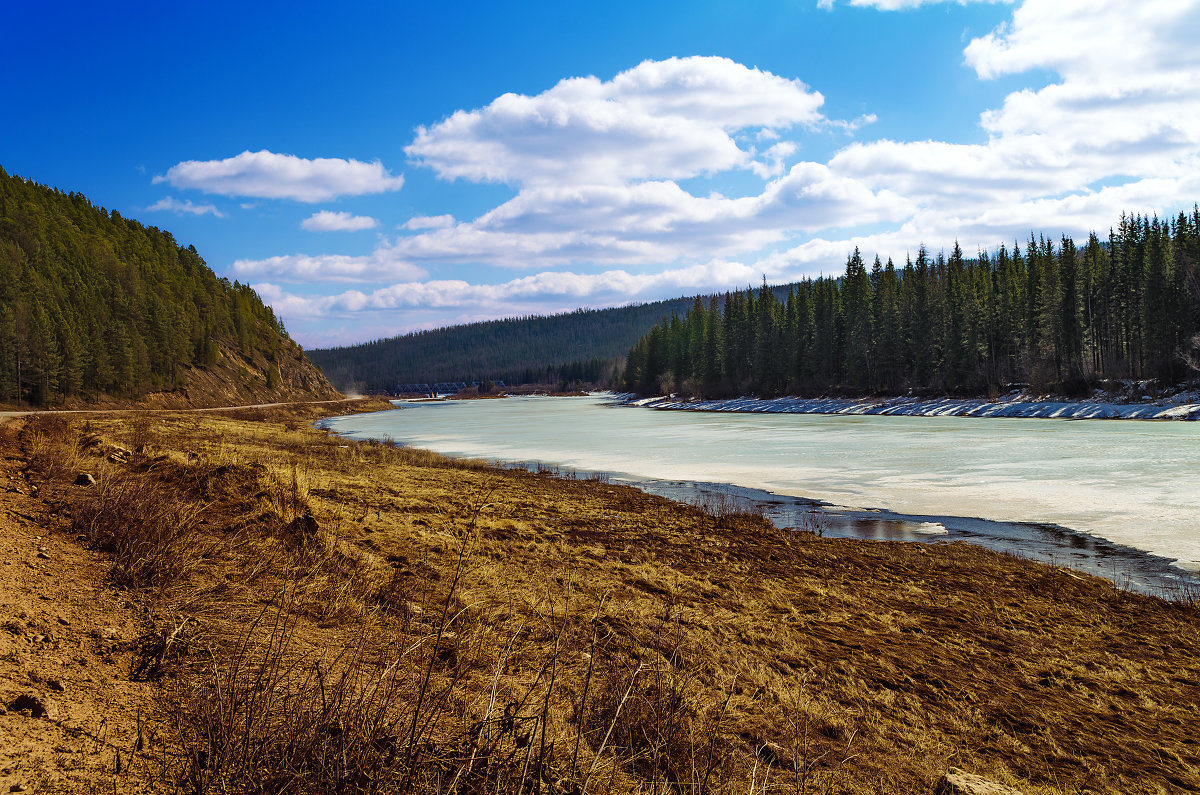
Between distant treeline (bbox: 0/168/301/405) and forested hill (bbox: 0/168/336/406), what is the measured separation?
0.40ft

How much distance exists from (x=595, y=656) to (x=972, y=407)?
5883 centimetres

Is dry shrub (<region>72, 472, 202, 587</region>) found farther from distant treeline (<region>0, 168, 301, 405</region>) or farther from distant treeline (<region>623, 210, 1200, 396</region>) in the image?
distant treeline (<region>623, 210, 1200, 396</region>)

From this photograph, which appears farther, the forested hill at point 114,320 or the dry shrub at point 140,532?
the forested hill at point 114,320

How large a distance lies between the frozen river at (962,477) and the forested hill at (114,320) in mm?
34561

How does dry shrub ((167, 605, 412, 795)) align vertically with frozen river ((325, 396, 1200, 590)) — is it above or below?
above

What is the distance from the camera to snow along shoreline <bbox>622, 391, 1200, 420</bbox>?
43094 millimetres

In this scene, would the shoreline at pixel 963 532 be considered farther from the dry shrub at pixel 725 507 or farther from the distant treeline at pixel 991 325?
the distant treeline at pixel 991 325

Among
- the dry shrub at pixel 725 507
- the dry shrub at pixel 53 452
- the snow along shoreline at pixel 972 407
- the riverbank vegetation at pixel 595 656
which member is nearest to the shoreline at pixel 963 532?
the dry shrub at pixel 725 507

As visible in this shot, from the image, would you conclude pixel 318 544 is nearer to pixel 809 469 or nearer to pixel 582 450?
pixel 809 469

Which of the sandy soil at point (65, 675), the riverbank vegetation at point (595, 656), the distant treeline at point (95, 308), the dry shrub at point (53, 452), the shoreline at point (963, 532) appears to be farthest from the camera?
the distant treeline at point (95, 308)

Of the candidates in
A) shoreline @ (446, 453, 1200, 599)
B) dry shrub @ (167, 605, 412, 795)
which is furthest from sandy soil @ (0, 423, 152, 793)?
shoreline @ (446, 453, 1200, 599)

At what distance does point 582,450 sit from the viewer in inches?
1222

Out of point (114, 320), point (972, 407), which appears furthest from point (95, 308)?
point (972, 407)

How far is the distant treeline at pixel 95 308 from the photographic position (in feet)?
159
